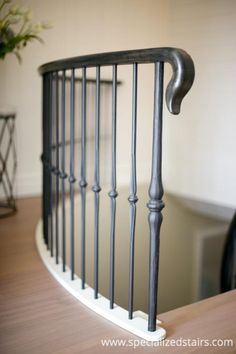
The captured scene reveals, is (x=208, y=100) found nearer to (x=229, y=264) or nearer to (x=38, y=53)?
(x=229, y=264)

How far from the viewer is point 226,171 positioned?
2.26 metres

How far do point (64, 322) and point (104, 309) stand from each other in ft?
0.55

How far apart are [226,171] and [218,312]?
2.71 feet

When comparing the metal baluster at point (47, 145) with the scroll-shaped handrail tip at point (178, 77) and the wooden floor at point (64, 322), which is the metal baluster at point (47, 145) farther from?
the scroll-shaped handrail tip at point (178, 77)

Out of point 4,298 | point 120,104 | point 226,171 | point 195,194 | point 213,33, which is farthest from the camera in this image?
point 120,104

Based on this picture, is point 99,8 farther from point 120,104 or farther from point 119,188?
point 119,188

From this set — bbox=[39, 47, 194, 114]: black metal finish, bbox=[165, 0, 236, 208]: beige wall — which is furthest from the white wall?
bbox=[39, 47, 194, 114]: black metal finish

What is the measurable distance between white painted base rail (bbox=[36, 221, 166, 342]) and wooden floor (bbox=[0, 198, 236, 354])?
1.0 inches

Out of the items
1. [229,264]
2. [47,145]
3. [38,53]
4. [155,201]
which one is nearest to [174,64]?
[155,201]

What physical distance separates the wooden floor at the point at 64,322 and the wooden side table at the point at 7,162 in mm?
1456

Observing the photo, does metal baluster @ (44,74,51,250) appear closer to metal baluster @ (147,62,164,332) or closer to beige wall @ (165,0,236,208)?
beige wall @ (165,0,236,208)

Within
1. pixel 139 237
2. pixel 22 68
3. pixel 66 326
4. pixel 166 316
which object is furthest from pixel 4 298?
pixel 22 68

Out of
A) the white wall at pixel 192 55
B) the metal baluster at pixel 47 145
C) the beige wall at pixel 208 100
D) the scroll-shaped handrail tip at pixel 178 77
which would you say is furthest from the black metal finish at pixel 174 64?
the metal baluster at pixel 47 145

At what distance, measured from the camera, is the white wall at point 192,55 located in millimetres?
2117
